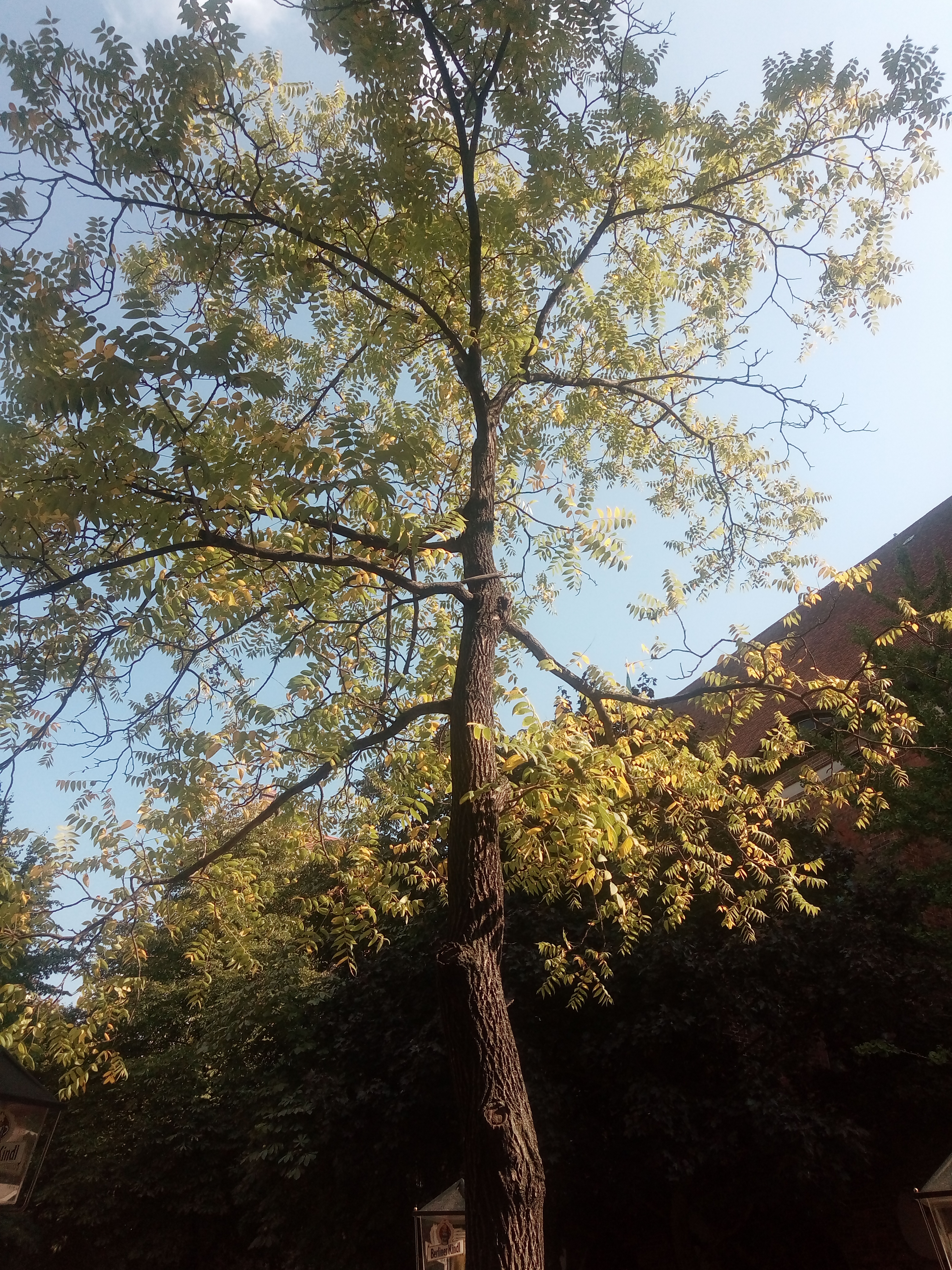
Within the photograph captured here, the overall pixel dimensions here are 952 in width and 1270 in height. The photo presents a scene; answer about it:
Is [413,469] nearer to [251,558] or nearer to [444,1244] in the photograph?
[251,558]

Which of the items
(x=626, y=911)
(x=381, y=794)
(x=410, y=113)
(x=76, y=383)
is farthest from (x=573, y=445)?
(x=76, y=383)

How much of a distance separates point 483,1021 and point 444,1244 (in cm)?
386

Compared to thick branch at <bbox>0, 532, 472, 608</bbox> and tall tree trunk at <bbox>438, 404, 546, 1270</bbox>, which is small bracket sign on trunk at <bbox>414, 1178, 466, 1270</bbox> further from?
thick branch at <bbox>0, 532, 472, 608</bbox>

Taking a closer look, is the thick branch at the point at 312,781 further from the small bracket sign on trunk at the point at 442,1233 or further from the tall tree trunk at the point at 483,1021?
the small bracket sign on trunk at the point at 442,1233

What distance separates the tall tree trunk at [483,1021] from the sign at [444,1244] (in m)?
2.96

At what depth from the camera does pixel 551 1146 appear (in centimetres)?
886

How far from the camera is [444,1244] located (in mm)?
6250

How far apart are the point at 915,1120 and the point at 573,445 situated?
7913mm

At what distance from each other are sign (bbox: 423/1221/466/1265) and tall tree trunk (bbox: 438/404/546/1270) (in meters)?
2.96

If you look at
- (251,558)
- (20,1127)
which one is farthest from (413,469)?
(20,1127)

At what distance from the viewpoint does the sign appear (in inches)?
244

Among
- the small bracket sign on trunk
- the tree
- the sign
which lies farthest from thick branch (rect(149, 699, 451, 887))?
the sign

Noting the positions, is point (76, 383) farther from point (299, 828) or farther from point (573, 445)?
point (573, 445)

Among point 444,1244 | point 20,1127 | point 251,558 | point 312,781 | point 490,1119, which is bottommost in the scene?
point 444,1244
